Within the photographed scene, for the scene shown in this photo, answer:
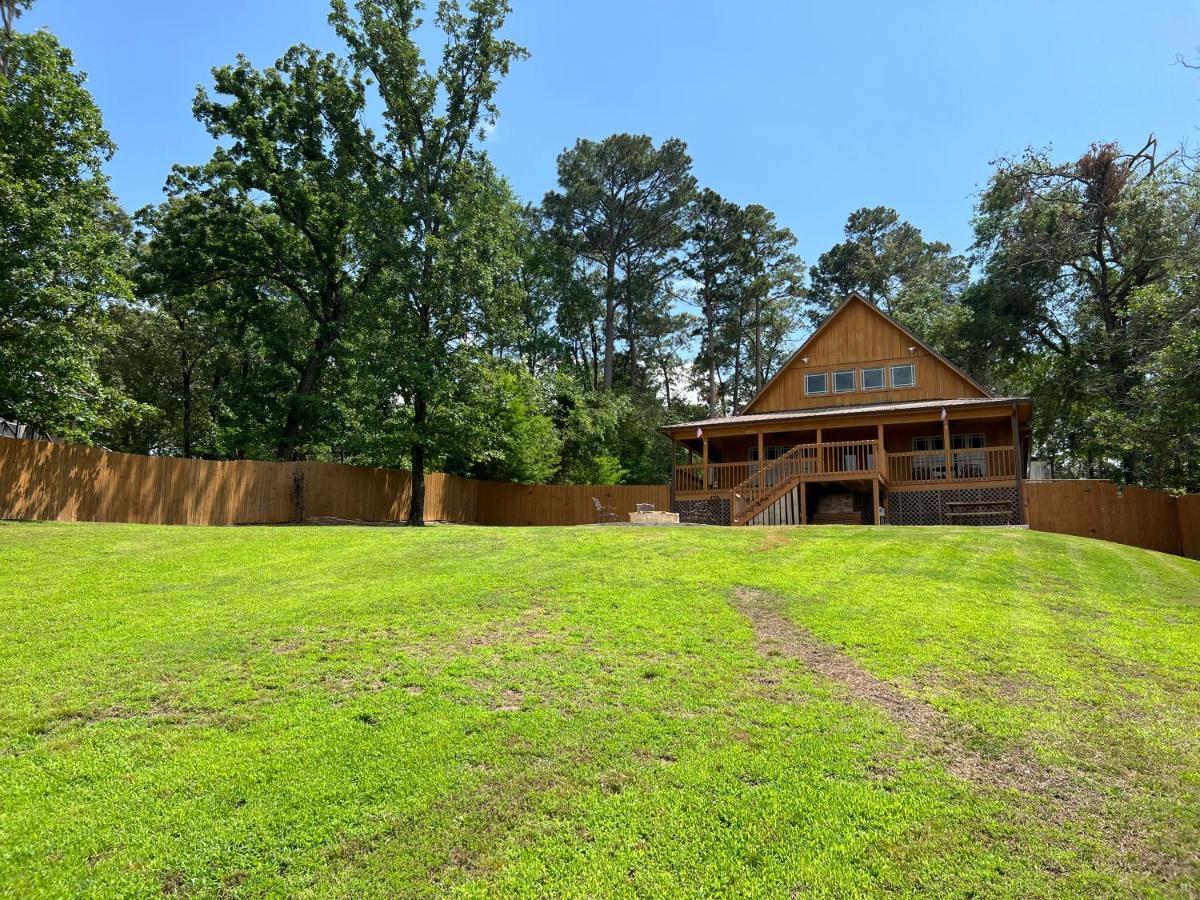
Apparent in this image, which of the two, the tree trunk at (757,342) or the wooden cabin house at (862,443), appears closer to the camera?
the wooden cabin house at (862,443)

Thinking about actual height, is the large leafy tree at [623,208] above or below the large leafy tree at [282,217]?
above

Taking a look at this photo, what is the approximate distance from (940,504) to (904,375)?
19.4 ft

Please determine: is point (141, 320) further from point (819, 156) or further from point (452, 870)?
point (452, 870)

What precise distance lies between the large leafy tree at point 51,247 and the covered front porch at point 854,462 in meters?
16.6

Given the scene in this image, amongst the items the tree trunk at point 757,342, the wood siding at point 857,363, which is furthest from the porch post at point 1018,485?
the tree trunk at point 757,342

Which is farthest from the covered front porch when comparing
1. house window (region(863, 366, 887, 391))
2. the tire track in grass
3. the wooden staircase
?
the tire track in grass

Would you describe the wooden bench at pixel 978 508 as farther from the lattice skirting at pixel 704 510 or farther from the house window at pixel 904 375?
the lattice skirting at pixel 704 510

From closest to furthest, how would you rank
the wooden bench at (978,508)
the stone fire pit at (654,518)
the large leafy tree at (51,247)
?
the large leafy tree at (51,247) → the stone fire pit at (654,518) → the wooden bench at (978,508)

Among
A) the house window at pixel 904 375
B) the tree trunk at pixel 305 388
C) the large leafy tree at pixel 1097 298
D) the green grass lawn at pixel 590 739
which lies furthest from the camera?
the tree trunk at pixel 305 388

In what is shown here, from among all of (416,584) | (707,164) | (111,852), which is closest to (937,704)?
(111,852)

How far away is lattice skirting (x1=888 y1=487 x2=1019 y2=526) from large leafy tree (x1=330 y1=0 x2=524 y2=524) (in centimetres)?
1423

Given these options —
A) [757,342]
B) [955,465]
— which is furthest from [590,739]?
[757,342]

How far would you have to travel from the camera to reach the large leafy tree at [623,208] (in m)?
38.5

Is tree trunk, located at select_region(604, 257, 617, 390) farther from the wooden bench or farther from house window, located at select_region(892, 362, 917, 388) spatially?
the wooden bench
